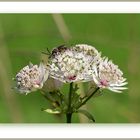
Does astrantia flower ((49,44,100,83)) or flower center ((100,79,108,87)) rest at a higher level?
astrantia flower ((49,44,100,83))

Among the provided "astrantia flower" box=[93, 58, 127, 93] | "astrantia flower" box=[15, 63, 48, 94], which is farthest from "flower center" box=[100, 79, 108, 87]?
"astrantia flower" box=[15, 63, 48, 94]

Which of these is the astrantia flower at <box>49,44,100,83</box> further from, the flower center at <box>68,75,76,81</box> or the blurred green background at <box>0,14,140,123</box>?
the blurred green background at <box>0,14,140,123</box>

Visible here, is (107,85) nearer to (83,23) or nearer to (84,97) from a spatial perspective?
(84,97)

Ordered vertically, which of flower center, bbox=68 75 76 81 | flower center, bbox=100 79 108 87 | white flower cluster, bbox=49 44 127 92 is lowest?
flower center, bbox=100 79 108 87

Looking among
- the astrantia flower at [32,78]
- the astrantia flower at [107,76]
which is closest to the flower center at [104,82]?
the astrantia flower at [107,76]

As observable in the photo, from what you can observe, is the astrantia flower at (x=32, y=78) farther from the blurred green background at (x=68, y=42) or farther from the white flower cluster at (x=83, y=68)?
the blurred green background at (x=68, y=42)

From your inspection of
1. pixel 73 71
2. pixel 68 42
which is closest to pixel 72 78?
pixel 73 71
